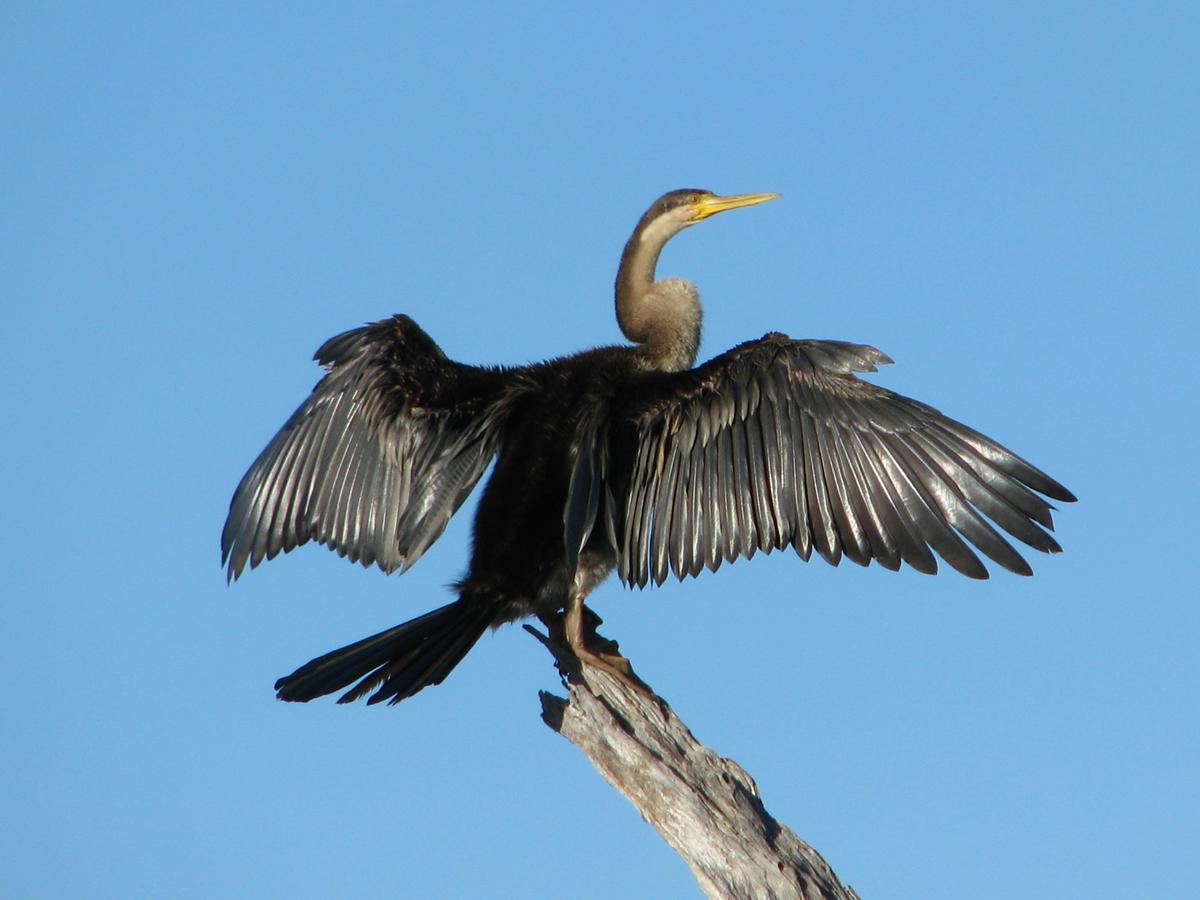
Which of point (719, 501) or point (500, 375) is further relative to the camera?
point (500, 375)

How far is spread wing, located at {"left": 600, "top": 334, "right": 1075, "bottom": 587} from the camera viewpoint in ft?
16.3

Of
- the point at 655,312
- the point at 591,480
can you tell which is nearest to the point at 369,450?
the point at 591,480

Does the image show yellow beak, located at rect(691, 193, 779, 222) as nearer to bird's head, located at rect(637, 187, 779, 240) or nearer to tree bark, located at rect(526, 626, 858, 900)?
bird's head, located at rect(637, 187, 779, 240)

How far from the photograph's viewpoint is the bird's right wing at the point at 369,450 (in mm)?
5500

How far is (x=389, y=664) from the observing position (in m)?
4.84

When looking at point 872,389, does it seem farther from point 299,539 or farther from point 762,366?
point 299,539

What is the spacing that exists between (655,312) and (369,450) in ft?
4.89

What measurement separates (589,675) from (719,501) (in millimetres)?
715

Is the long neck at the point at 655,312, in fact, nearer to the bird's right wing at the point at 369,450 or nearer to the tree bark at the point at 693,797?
the bird's right wing at the point at 369,450

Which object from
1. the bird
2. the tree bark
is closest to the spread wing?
the bird

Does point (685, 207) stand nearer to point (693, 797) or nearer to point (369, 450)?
point (369, 450)

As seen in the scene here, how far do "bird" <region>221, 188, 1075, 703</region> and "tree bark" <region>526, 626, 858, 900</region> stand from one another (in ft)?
1.65

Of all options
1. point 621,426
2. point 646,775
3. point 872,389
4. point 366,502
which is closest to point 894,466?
point 872,389

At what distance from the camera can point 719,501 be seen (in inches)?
205
